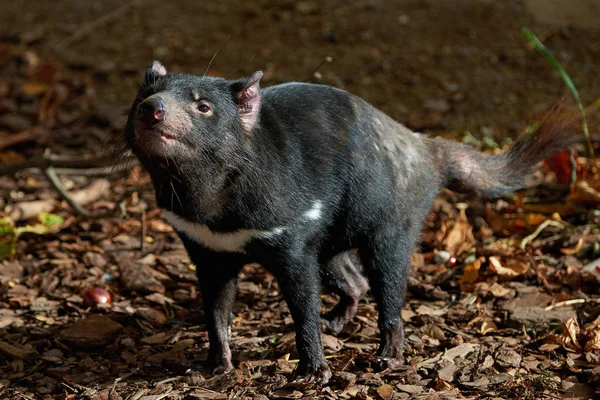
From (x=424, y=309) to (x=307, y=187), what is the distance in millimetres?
969

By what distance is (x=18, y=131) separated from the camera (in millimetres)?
6023

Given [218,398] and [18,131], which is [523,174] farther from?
[18,131]

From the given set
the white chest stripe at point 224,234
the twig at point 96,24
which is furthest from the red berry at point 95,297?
the twig at point 96,24

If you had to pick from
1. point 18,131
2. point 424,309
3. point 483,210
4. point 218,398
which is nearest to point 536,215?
point 483,210

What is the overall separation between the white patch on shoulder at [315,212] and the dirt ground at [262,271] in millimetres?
589

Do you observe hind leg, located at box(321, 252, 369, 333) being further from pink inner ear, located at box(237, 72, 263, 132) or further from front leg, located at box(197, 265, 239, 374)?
pink inner ear, located at box(237, 72, 263, 132)

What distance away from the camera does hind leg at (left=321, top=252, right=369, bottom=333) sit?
365cm

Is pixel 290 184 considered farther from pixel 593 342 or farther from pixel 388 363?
pixel 593 342

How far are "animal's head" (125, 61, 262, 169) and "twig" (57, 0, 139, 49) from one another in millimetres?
4064

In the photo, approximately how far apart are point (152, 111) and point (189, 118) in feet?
0.48

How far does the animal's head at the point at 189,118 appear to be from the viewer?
9.14 ft

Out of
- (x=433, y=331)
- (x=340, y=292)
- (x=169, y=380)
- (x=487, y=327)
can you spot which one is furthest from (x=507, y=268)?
(x=169, y=380)

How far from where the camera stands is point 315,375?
10.4ft

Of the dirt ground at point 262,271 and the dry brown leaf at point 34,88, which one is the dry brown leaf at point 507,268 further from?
the dry brown leaf at point 34,88
